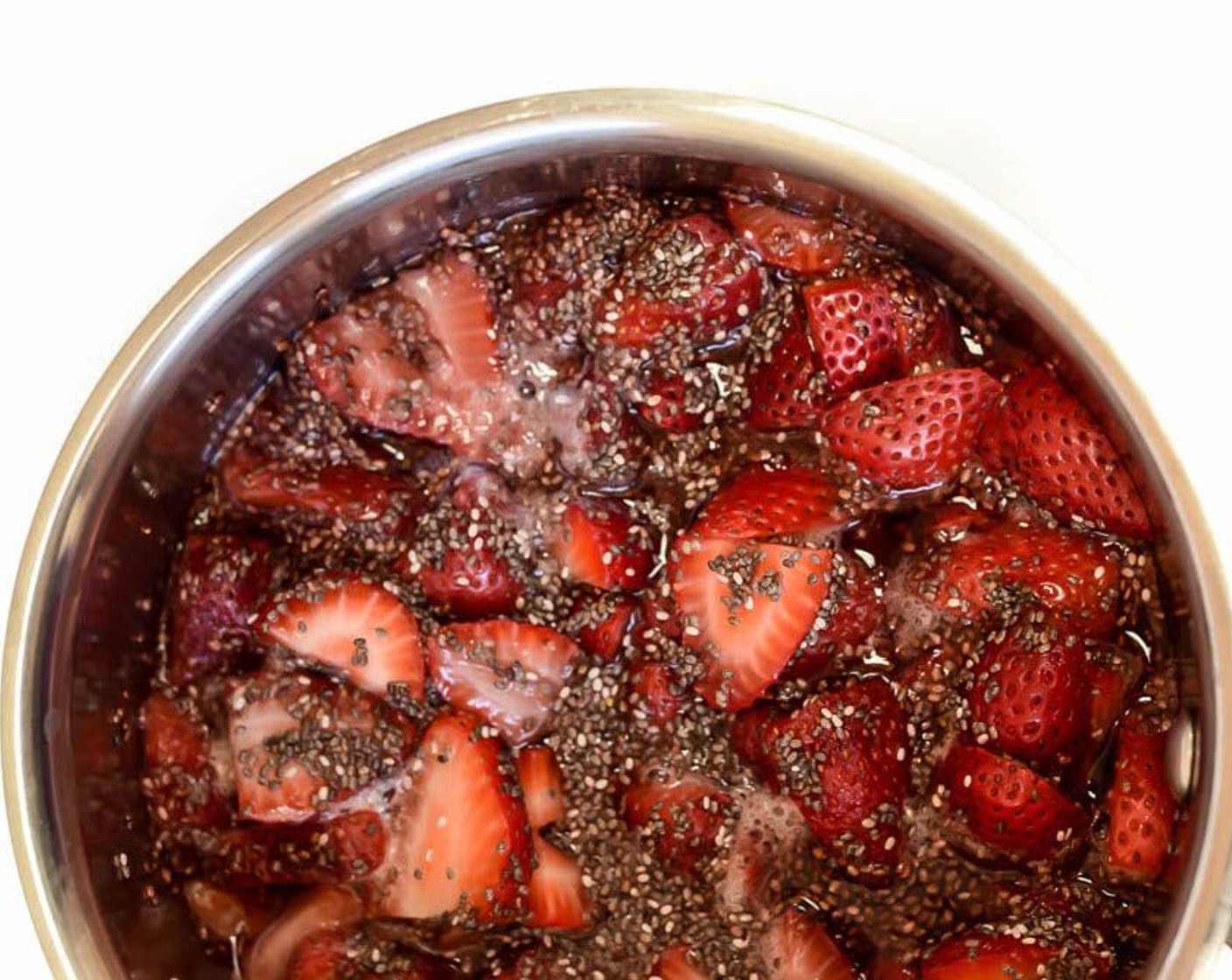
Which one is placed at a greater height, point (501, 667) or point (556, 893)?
point (501, 667)

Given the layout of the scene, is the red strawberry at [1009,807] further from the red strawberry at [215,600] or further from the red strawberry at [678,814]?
the red strawberry at [215,600]

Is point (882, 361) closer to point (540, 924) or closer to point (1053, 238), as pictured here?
point (1053, 238)

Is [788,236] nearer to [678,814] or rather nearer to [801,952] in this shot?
[678,814]

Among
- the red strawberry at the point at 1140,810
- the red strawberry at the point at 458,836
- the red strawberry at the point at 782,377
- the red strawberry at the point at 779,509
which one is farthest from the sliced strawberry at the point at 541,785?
the red strawberry at the point at 1140,810

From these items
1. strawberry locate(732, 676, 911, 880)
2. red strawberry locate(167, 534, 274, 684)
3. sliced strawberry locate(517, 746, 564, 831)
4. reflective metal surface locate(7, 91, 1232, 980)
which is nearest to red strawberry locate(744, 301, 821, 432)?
reflective metal surface locate(7, 91, 1232, 980)

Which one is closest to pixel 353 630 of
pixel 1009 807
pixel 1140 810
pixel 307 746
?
pixel 307 746

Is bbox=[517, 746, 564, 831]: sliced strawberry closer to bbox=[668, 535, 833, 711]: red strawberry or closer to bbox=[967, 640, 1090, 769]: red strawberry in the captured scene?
bbox=[668, 535, 833, 711]: red strawberry
